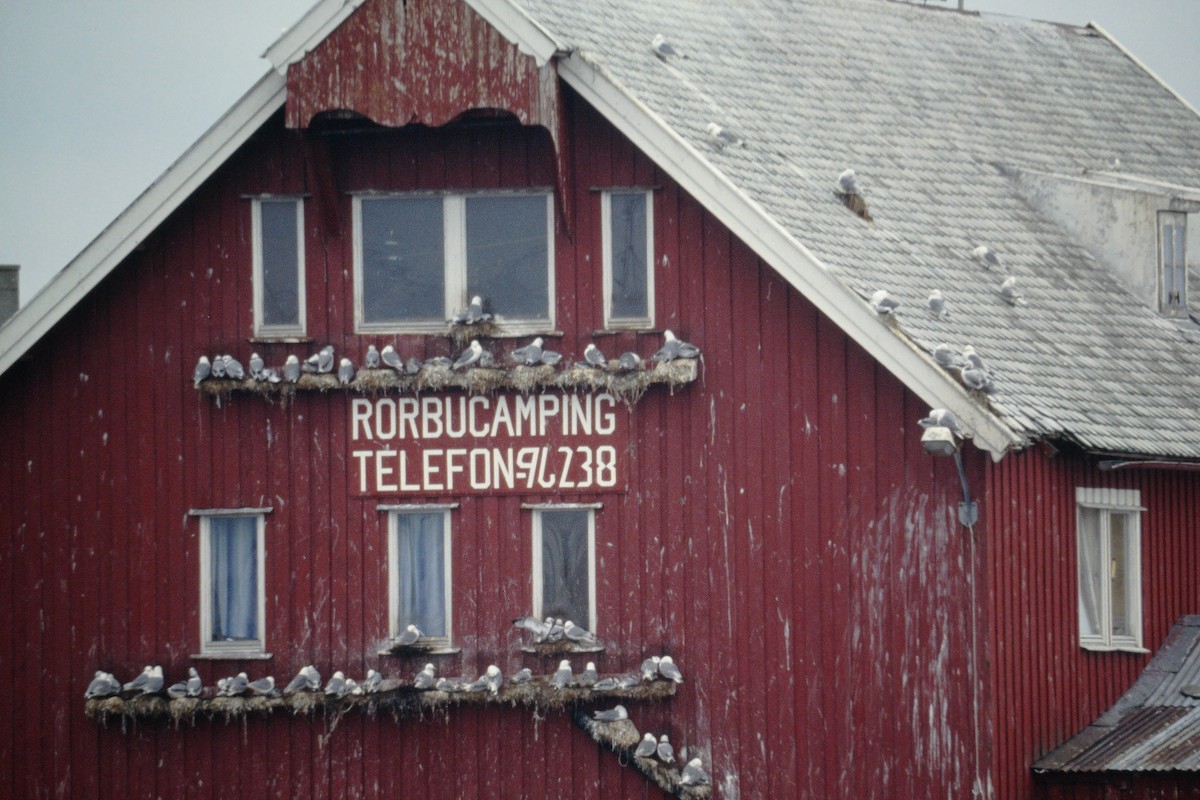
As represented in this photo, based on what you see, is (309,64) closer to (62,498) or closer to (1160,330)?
(62,498)

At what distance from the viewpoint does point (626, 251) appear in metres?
25.0

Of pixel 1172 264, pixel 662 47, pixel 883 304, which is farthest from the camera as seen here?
pixel 1172 264

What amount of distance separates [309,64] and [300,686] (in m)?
5.88

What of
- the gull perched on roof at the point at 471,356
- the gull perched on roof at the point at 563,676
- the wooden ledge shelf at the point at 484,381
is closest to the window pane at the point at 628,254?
the wooden ledge shelf at the point at 484,381

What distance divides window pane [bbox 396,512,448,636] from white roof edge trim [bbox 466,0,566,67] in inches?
179

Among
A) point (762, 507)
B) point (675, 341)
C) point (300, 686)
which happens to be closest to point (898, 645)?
point (762, 507)

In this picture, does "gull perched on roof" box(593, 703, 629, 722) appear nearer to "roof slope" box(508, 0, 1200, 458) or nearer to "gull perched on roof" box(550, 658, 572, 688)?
"gull perched on roof" box(550, 658, 572, 688)

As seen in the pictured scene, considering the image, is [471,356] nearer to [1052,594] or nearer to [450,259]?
[450,259]

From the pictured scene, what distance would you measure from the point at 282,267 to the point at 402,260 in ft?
3.97

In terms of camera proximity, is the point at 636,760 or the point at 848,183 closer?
the point at 636,760

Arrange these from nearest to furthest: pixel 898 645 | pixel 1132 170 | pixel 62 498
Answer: pixel 898 645 → pixel 62 498 → pixel 1132 170

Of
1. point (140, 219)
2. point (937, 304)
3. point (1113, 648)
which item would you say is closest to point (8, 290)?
point (140, 219)

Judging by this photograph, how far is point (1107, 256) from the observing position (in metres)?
29.0

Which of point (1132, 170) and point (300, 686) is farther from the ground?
point (1132, 170)
